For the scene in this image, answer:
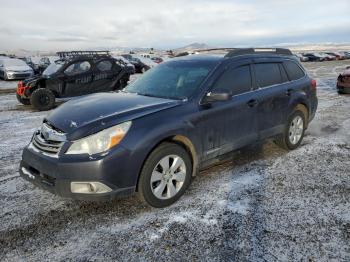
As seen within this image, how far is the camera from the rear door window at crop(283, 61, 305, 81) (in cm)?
586

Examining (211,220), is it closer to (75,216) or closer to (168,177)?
(168,177)

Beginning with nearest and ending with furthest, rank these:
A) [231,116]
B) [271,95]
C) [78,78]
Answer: [231,116], [271,95], [78,78]

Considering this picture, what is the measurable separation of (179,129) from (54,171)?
1407 millimetres

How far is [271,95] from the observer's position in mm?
5234

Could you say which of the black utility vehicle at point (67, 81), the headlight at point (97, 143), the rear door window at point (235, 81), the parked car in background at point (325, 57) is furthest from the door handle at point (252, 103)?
the parked car in background at point (325, 57)

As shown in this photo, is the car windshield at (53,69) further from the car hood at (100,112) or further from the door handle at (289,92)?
the door handle at (289,92)

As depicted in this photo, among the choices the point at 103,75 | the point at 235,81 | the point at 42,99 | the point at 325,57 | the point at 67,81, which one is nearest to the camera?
the point at 235,81

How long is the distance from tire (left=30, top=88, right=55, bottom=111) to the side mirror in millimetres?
8062

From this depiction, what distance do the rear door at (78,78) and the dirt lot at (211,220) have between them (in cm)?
642

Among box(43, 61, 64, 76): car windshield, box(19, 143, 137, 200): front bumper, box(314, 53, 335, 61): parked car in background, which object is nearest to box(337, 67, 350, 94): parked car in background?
box(43, 61, 64, 76): car windshield

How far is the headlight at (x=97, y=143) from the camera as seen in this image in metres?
3.48

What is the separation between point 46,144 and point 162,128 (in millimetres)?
1279

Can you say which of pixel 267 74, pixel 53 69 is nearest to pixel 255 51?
pixel 267 74

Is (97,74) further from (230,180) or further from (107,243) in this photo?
(107,243)
